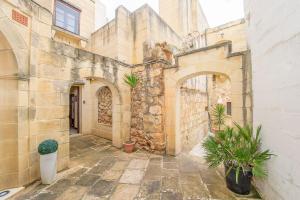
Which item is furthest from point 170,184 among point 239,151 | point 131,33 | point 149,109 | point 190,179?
point 131,33

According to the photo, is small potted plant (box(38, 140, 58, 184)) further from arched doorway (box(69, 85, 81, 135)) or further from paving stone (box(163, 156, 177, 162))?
arched doorway (box(69, 85, 81, 135))

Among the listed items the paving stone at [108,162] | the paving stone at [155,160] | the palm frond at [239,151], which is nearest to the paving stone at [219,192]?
the palm frond at [239,151]

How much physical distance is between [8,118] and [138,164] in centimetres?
288

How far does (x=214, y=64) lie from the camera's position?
11.6ft

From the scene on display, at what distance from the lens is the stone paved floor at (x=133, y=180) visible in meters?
2.50

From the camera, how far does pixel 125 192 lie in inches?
103

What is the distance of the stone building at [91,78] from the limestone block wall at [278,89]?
581mm

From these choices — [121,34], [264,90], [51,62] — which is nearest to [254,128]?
[264,90]

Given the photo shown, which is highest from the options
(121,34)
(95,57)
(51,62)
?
(121,34)

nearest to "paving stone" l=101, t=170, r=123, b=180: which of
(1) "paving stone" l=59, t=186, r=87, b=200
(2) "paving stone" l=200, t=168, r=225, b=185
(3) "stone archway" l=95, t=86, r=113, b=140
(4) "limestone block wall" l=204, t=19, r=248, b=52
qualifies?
(1) "paving stone" l=59, t=186, r=87, b=200

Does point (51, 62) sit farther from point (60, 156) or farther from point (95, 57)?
point (60, 156)

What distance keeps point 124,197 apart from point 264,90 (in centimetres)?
295

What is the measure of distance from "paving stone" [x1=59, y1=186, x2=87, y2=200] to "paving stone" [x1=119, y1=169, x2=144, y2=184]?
0.72 metres

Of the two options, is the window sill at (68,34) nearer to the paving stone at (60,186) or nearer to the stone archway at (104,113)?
the stone archway at (104,113)
